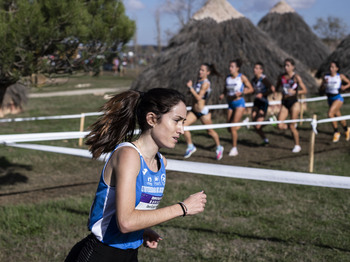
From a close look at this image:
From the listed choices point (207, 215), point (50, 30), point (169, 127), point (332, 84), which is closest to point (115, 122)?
point (169, 127)

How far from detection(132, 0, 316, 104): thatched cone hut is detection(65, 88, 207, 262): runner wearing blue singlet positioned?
1292 cm

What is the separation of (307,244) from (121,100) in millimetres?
3079

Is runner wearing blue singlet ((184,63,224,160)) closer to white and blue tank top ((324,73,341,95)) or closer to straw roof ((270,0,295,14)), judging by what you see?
white and blue tank top ((324,73,341,95))

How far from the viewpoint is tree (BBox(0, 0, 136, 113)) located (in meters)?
5.18

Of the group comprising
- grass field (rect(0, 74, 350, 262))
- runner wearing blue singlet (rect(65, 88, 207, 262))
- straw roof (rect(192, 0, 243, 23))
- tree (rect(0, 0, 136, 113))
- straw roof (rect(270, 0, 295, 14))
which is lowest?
grass field (rect(0, 74, 350, 262))

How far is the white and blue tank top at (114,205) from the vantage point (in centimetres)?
224

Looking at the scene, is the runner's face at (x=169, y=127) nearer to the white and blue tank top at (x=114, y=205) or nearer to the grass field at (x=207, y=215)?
the white and blue tank top at (x=114, y=205)

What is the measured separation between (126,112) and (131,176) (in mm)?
508

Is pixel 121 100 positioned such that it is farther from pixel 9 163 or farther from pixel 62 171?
pixel 9 163

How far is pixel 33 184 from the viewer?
23.4 ft

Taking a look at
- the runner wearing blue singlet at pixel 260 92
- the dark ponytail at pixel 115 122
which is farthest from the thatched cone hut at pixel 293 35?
the dark ponytail at pixel 115 122

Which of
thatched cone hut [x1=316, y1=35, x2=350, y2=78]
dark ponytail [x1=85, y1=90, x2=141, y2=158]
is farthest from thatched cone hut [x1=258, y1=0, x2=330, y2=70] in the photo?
dark ponytail [x1=85, y1=90, x2=141, y2=158]

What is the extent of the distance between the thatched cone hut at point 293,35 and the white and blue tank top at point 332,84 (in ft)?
57.8

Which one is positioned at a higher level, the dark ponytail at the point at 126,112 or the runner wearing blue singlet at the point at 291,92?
the dark ponytail at the point at 126,112
